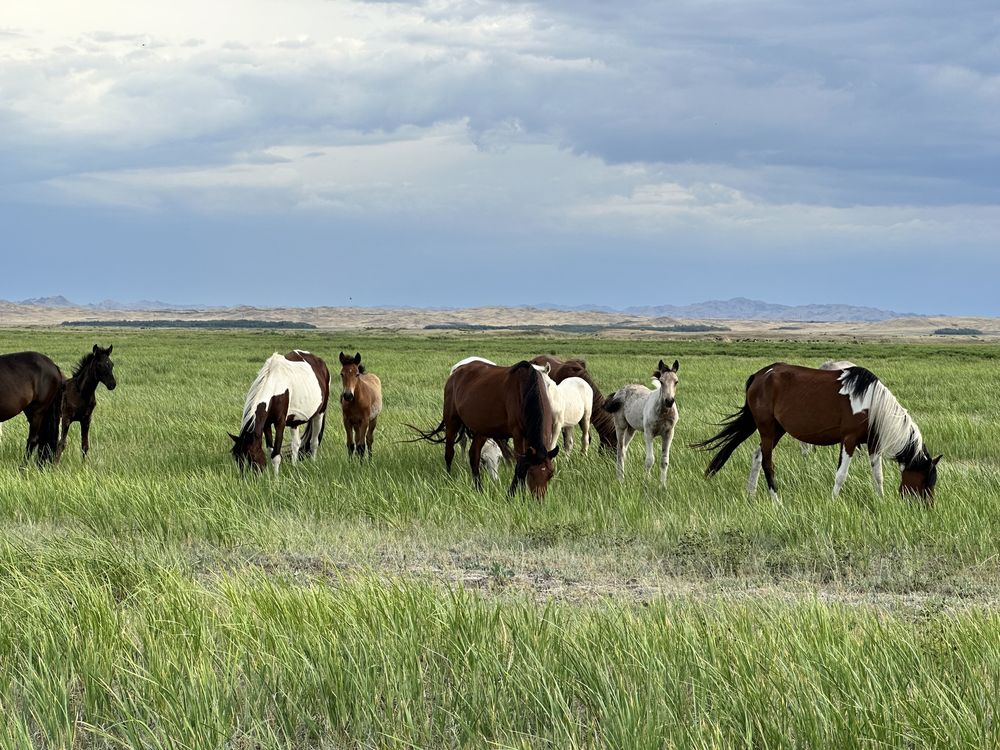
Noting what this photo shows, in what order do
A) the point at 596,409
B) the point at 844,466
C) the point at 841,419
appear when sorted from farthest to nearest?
1. the point at 596,409
2. the point at 841,419
3. the point at 844,466

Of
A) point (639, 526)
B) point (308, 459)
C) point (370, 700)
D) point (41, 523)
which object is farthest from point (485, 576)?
point (308, 459)


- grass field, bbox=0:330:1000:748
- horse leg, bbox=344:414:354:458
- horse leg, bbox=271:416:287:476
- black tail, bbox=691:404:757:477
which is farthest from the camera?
horse leg, bbox=344:414:354:458

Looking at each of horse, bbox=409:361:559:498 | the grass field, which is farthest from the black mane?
horse, bbox=409:361:559:498

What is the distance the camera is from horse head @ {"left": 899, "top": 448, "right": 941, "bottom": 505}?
377 inches

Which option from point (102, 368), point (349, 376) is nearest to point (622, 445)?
point (349, 376)

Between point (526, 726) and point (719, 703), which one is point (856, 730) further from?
point (526, 726)

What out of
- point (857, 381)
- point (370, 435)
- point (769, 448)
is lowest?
point (370, 435)

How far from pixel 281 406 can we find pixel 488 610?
7.70 m

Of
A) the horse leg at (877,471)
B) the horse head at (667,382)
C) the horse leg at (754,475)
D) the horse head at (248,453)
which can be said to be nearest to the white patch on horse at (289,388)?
the horse head at (248,453)

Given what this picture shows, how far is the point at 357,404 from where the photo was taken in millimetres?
13719

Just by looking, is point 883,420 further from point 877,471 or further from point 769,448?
point 769,448

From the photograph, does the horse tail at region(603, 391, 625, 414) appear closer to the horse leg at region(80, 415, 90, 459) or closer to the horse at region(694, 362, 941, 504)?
the horse at region(694, 362, 941, 504)

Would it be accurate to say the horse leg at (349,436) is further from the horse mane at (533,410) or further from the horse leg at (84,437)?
the horse mane at (533,410)

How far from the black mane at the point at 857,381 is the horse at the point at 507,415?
3.43 metres
